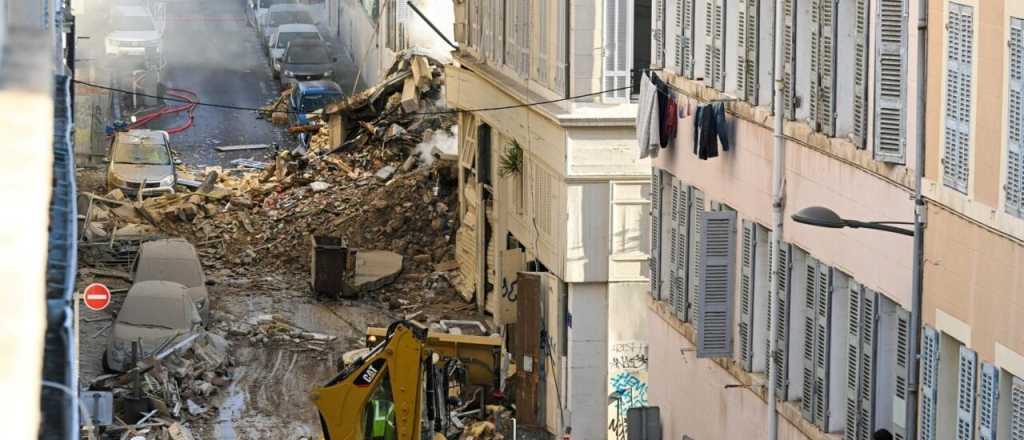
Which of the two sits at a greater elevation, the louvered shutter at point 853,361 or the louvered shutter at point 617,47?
the louvered shutter at point 617,47

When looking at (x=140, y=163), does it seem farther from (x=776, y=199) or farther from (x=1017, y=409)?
(x=1017, y=409)

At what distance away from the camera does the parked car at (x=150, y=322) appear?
28.7 meters

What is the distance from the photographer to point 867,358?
49.5 ft

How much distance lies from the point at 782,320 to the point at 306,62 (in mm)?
40568

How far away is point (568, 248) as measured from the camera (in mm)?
26734

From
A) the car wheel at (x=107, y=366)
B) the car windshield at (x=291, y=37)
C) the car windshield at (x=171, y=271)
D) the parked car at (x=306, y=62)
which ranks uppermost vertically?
the car windshield at (x=291, y=37)

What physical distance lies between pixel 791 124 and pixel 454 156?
874 inches

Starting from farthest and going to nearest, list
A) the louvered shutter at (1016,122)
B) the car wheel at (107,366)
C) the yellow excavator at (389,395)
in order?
the car wheel at (107,366) → the yellow excavator at (389,395) → the louvered shutter at (1016,122)

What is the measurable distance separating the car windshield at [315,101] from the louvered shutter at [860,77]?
122 ft

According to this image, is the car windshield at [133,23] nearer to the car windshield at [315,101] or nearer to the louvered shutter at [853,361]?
the car windshield at [315,101]

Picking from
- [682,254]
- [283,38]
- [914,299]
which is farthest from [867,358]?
[283,38]

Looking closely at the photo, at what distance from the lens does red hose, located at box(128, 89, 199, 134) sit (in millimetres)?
52031

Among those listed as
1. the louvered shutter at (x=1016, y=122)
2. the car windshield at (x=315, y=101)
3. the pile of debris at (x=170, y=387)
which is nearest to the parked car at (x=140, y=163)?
the car windshield at (x=315, y=101)

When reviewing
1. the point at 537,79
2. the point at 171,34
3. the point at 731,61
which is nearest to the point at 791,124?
the point at 731,61
